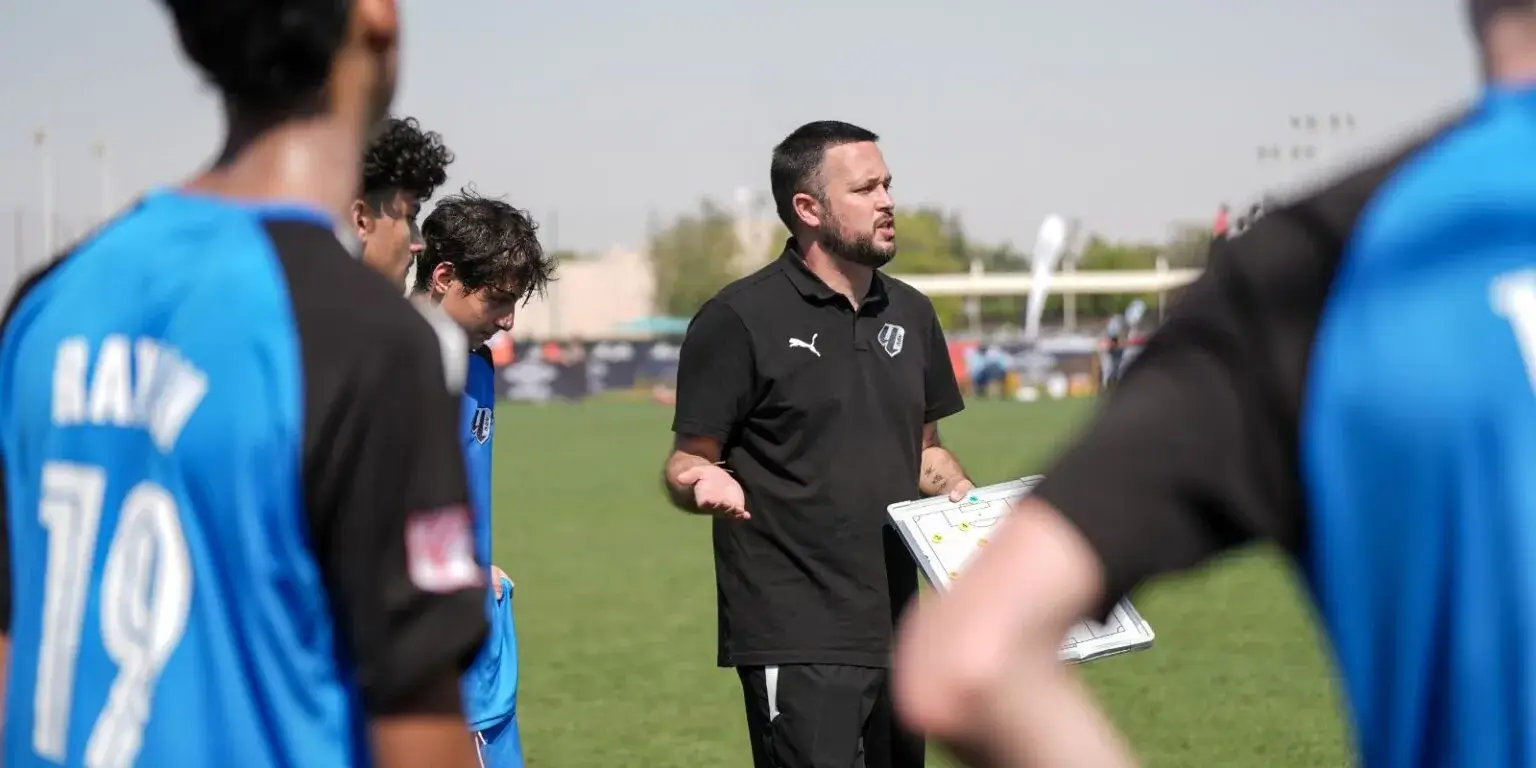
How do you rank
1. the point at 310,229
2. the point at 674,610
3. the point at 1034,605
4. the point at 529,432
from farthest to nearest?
the point at 529,432 < the point at 674,610 < the point at 310,229 < the point at 1034,605

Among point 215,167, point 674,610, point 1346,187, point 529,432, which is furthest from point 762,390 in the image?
point 529,432

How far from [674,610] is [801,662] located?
6727 millimetres

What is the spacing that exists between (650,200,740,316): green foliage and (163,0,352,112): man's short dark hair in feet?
375

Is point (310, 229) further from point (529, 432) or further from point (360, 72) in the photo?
point (529, 432)

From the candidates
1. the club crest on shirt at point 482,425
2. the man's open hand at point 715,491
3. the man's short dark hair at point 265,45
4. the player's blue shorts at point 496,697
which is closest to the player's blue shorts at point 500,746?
the player's blue shorts at point 496,697

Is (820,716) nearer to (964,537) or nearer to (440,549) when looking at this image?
(964,537)

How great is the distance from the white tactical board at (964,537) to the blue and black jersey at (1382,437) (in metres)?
3.39

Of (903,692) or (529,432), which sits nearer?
(903,692)

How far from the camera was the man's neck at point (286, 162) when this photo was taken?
2010mm

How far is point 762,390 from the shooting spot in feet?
18.8

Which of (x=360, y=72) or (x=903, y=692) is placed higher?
(x=360, y=72)

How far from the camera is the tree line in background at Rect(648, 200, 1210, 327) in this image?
112 metres

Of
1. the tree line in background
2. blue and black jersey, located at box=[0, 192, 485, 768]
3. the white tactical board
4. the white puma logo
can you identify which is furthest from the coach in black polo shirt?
the tree line in background

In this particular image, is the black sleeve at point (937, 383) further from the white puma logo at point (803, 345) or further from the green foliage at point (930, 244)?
the green foliage at point (930, 244)
